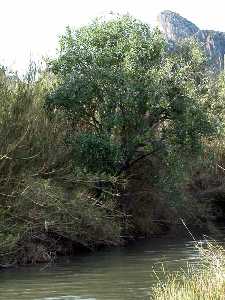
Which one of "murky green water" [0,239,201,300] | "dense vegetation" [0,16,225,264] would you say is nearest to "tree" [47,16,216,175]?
"dense vegetation" [0,16,225,264]

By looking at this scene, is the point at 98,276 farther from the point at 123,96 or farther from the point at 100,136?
the point at 123,96

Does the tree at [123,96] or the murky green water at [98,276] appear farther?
the tree at [123,96]

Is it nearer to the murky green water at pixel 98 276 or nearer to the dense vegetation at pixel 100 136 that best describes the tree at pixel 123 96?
the dense vegetation at pixel 100 136

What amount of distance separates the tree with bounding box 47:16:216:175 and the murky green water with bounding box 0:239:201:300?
16.6ft

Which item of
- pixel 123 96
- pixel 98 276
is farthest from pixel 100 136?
pixel 98 276

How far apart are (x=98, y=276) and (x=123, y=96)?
Result: 12.0 meters

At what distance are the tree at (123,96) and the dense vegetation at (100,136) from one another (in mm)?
51

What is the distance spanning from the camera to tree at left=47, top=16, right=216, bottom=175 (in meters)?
30.5

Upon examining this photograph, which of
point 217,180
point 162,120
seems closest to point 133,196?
point 162,120

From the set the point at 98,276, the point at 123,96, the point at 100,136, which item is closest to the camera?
the point at 98,276

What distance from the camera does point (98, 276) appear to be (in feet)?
66.0

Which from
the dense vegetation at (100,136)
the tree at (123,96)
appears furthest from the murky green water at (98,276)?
the tree at (123,96)

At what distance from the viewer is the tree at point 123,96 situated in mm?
30531

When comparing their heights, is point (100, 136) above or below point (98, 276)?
above
